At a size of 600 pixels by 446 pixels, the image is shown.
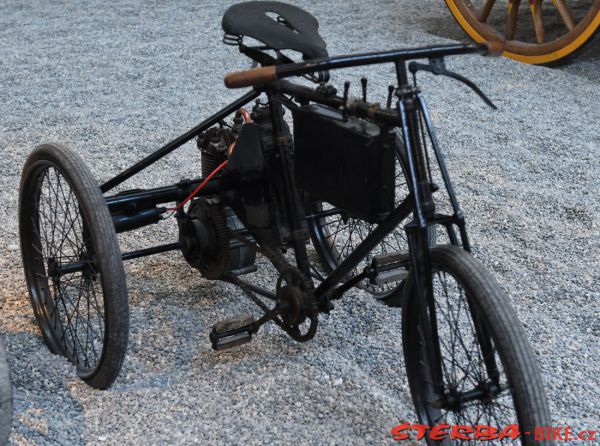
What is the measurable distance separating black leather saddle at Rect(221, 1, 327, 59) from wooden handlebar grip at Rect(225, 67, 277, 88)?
0.36m

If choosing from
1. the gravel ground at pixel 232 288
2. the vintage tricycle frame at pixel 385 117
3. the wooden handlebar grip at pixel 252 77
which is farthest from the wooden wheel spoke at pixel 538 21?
the wooden handlebar grip at pixel 252 77

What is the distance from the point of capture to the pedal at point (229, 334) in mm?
2070

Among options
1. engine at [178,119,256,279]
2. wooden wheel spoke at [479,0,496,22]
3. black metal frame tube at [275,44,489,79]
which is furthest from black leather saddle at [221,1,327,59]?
wooden wheel spoke at [479,0,496,22]

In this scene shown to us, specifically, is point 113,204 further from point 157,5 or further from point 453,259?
point 157,5

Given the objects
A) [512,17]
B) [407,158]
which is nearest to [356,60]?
[407,158]

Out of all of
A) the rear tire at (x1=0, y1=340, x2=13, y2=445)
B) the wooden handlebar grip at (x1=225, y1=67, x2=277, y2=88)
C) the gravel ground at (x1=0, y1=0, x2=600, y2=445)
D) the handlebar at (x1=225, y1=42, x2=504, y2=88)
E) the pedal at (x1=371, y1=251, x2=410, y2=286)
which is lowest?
the gravel ground at (x1=0, y1=0, x2=600, y2=445)

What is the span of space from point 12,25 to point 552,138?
3390mm

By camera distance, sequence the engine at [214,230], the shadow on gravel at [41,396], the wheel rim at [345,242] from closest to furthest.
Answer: the shadow on gravel at [41,396]
the engine at [214,230]
the wheel rim at [345,242]

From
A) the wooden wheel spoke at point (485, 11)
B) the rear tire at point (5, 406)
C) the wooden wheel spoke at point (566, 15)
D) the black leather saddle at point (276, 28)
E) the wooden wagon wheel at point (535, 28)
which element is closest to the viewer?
the rear tire at point (5, 406)

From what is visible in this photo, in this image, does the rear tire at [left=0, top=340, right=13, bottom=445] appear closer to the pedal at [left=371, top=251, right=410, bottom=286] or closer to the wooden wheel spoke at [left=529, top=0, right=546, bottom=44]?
the pedal at [left=371, top=251, right=410, bottom=286]

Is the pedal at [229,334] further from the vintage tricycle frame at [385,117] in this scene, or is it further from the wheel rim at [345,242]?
the wheel rim at [345,242]

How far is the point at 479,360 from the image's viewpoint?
5.46 ft

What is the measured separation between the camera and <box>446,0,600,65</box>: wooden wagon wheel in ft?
13.7

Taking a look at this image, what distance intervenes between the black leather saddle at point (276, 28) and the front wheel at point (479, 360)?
0.65 meters
